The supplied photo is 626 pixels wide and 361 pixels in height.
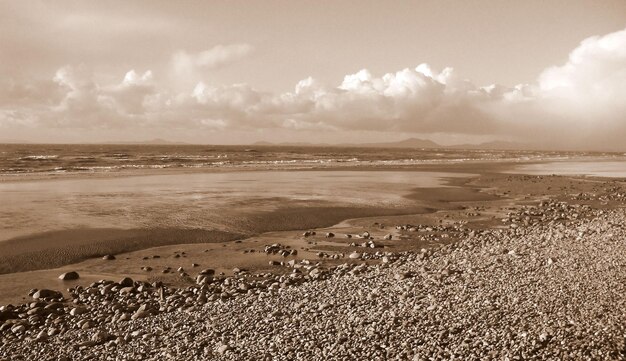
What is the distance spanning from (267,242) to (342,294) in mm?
7951

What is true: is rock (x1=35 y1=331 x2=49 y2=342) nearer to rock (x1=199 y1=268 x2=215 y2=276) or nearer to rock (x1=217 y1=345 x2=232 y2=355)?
rock (x1=217 y1=345 x2=232 y2=355)

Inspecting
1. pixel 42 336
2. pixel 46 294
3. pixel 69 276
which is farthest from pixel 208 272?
pixel 42 336

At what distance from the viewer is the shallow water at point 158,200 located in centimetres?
2158

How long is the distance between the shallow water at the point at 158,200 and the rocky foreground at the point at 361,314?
937 centimetres

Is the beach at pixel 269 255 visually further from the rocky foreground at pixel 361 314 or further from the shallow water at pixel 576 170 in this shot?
the shallow water at pixel 576 170

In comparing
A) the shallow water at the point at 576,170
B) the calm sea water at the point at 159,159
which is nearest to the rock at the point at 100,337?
the calm sea water at the point at 159,159

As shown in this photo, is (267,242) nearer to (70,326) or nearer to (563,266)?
(70,326)

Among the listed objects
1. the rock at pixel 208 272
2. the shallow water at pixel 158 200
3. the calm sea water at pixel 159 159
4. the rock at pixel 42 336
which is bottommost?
the rock at pixel 42 336

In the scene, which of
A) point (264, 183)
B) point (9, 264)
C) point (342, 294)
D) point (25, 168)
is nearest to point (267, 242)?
point (342, 294)

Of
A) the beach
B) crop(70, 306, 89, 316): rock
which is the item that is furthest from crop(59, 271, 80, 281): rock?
crop(70, 306, 89, 316): rock

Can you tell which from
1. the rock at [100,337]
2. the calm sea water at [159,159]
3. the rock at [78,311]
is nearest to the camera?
the rock at [100,337]

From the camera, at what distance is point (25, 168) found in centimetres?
5438

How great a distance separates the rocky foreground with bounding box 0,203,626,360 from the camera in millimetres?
8023

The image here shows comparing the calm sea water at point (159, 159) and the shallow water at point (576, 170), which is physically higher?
the calm sea water at point (159, 159)
